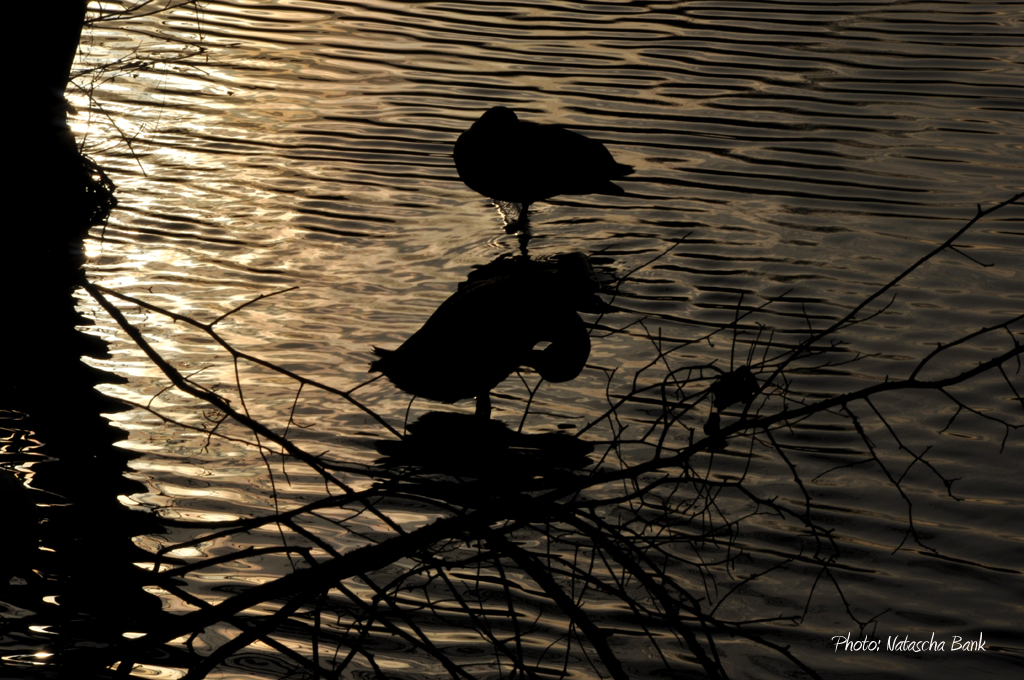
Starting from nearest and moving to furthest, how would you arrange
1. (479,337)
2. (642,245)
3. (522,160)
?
(479,337), (522,160), (642,245)

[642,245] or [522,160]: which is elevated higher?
[522,160]

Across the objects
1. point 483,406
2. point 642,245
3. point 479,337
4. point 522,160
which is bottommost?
point 483,406

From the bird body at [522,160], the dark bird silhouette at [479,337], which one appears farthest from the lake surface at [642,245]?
the dark bird silhouette at [479,337]

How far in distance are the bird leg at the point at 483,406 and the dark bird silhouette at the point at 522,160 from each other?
2513 mm

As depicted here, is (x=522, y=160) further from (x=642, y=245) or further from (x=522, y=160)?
(x=642, y=245)

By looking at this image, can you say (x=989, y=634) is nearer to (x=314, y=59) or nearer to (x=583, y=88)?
(x=583, y=88)

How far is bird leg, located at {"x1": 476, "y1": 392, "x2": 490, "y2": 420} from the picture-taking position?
18.4 feet

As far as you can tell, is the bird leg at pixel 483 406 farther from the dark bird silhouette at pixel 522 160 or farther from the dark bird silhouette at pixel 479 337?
the dark bird silhouette at pixel 522 160

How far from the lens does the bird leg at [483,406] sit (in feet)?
18.4

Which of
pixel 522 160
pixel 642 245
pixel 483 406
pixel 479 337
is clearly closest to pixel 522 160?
pixel 522 160

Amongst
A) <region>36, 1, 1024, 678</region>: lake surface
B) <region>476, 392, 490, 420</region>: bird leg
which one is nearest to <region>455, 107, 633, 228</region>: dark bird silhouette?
<region>36, 1, 1024, 678</region>: lake surface

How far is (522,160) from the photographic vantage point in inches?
303

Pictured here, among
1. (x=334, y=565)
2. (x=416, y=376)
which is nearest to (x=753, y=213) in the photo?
(x=416, y=376)

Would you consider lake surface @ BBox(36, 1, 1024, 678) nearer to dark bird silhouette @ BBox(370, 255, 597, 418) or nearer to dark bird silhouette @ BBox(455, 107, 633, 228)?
dark bird silhouette @ BBox(455, 107, 633, 228)
